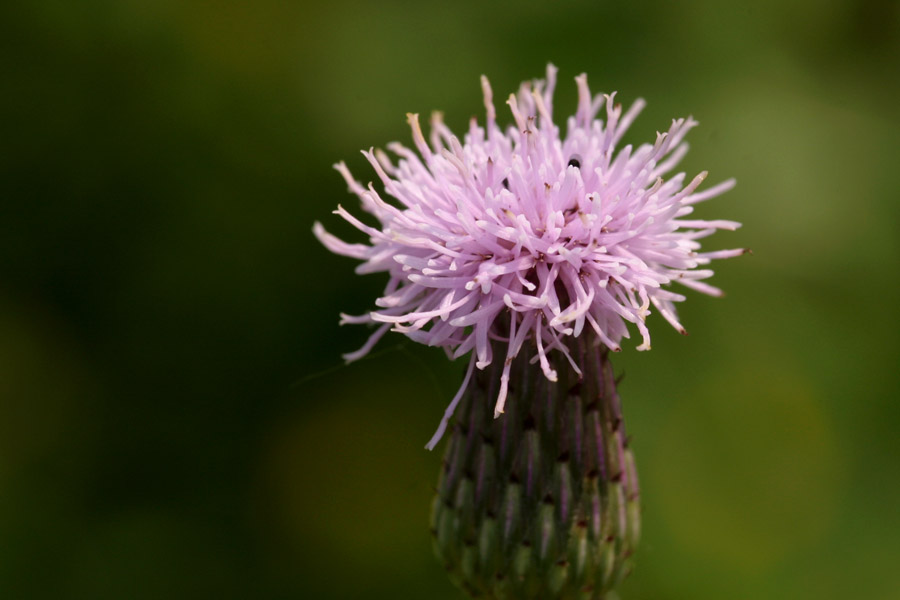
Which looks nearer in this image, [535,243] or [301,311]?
[535,243]

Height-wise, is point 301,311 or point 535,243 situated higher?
point 301,311

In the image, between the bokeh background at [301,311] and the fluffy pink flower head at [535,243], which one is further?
the bokeh background at [301,311]

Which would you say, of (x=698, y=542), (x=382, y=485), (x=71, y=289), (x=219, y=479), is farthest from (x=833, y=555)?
(x=71, y=289)

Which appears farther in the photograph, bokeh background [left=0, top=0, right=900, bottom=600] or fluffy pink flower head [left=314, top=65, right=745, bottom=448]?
bokeh background [left=0, top=0, right=900, bottom=600]

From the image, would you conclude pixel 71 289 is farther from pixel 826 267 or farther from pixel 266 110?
pixel 826 267
